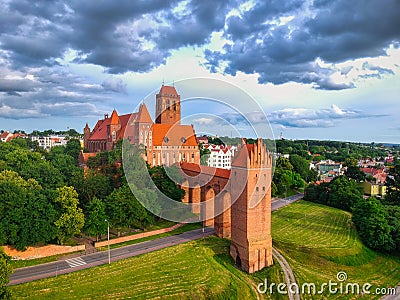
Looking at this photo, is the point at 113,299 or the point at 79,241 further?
the point at 79,241

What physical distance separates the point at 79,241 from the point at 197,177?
56.5ft

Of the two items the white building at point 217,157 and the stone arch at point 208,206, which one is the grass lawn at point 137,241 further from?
the white building at point 217,157

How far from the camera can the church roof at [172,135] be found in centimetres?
5447

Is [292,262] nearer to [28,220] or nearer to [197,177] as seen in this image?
[197,177]

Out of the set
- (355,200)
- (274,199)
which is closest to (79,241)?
(274,199)

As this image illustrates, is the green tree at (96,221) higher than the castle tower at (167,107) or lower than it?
lower

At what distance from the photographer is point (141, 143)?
175 ft

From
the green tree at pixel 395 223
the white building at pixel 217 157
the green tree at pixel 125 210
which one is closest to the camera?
the green tree at pixel 125 210

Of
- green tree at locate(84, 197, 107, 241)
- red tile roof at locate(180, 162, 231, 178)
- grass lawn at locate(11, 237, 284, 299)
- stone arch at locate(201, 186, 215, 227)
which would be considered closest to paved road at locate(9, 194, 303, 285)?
grass lawn at locate(11, 237, 284, 299)

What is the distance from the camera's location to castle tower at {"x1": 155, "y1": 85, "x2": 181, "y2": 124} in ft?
204

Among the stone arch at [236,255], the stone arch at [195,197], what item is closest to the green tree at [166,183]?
the stone arch at [195,197]

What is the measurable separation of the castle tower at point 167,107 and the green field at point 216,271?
94.7 ft

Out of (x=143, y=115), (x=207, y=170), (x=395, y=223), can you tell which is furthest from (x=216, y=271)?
(x=143, y=115)

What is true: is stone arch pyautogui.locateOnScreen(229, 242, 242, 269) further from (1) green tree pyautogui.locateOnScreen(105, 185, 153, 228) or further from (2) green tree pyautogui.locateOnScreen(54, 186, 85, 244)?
(2) green tree pyautogui.locateOnScreen(54, 186, 85, 244)
